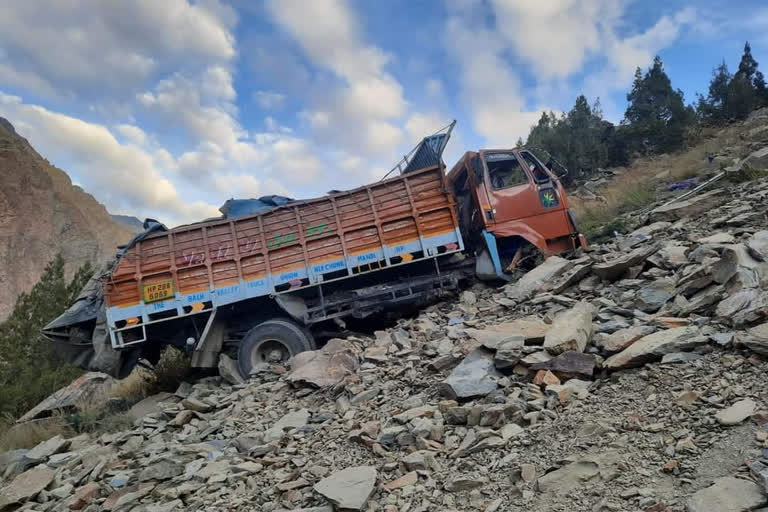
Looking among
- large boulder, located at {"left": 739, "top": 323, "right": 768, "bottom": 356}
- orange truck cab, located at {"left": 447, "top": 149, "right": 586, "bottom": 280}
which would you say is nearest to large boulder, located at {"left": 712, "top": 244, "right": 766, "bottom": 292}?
large boulder, located at {"left": 739, "top": 323, "right": 768, "bottom": 356}

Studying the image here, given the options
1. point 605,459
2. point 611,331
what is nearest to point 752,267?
point 611,331

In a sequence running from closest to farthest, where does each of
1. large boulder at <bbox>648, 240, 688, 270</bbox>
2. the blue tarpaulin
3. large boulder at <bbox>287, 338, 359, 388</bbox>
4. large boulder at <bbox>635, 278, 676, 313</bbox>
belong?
large boulder at <bbox>635, 278, 676, 313</bbox>, large boulder at <bbox>648, 240, 688, 270</bbox>, large boulder at <bbox>287, 338, 359, 388</bbox>, the blue tarpaulin

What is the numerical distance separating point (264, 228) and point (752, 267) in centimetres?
596

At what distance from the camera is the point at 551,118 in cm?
2470

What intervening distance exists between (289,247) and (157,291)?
211 cm

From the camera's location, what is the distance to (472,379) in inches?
141

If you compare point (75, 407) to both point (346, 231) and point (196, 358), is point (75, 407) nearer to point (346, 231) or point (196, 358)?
point (196, 358)

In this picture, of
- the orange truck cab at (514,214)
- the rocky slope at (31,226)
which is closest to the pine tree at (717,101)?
the orange truck cab at (514,214)

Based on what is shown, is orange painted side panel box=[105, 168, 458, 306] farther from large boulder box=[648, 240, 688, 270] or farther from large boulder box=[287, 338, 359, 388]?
large boulder box=[648, 240, 688, 270]

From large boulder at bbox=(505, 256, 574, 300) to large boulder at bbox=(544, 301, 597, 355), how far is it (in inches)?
57.7

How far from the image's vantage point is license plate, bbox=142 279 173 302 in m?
6.57

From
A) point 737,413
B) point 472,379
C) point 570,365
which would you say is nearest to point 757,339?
point 737,413

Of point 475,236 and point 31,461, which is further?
point 475,236

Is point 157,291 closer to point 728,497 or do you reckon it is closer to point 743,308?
point 728,497
